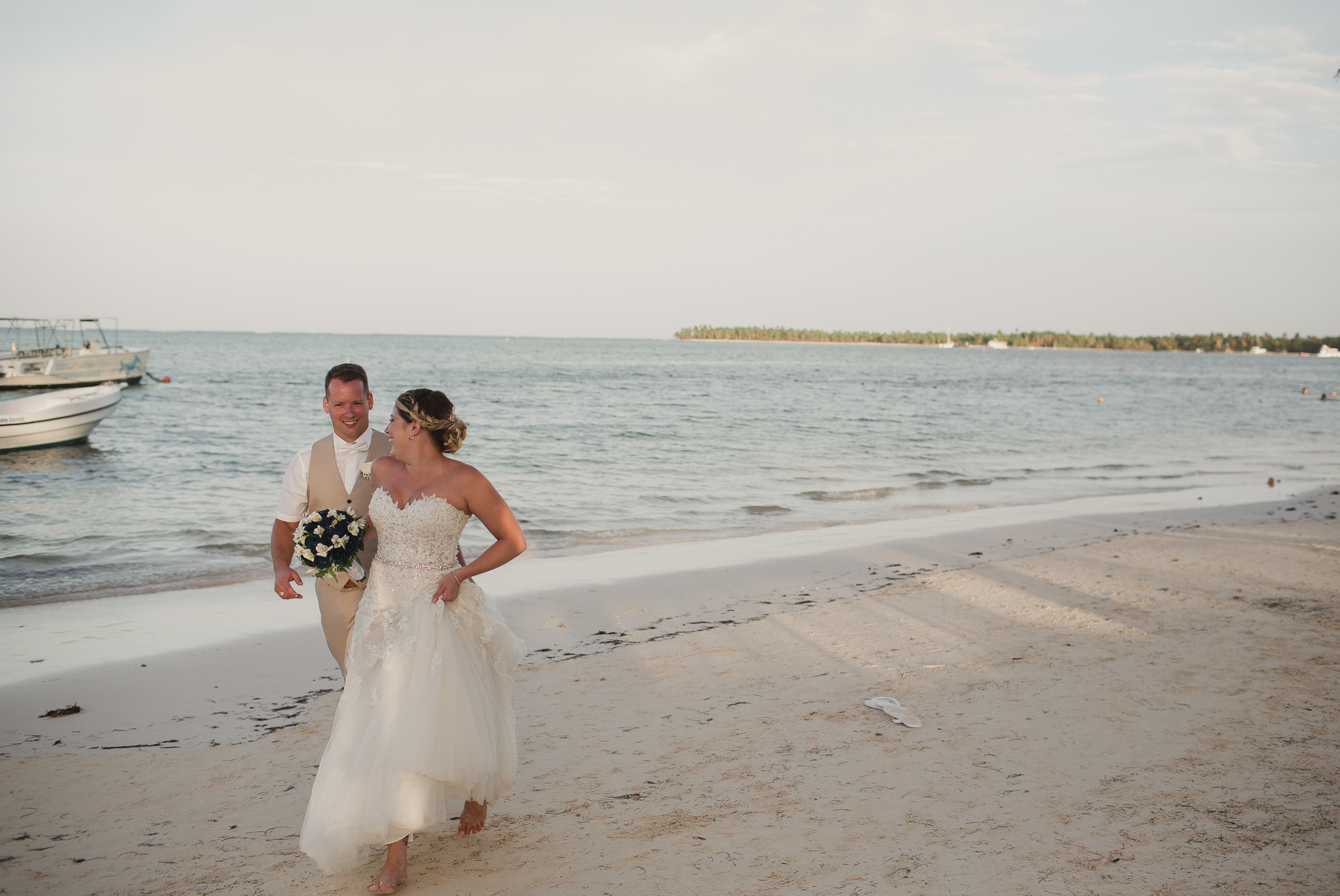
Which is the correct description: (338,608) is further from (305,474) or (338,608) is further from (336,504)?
(305,474)

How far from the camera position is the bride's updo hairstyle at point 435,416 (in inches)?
137

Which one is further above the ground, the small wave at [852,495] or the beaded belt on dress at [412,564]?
the beaded belt on dress at [412,564]

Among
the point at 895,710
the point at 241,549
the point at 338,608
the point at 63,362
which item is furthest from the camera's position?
the point at 63,362

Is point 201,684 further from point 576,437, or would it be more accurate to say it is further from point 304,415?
point 304,415

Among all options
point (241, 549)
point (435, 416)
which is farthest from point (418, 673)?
point (241, 549)

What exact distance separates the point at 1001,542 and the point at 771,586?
3.99 metres

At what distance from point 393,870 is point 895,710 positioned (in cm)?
304

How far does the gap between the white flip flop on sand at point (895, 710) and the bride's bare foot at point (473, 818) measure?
2.50 metres

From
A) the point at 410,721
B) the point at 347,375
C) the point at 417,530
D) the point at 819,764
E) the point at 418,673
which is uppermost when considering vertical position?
the point at 347,375

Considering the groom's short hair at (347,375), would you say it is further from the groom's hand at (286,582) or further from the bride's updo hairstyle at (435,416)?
the groom's hand at (286,582)

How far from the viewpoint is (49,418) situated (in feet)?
67.3

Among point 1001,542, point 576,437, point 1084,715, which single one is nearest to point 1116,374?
point 576,437

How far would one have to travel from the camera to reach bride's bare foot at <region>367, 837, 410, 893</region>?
11.2ft

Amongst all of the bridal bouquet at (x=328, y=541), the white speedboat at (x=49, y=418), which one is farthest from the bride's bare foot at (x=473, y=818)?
the white speedboat at (x=49, y=418)
